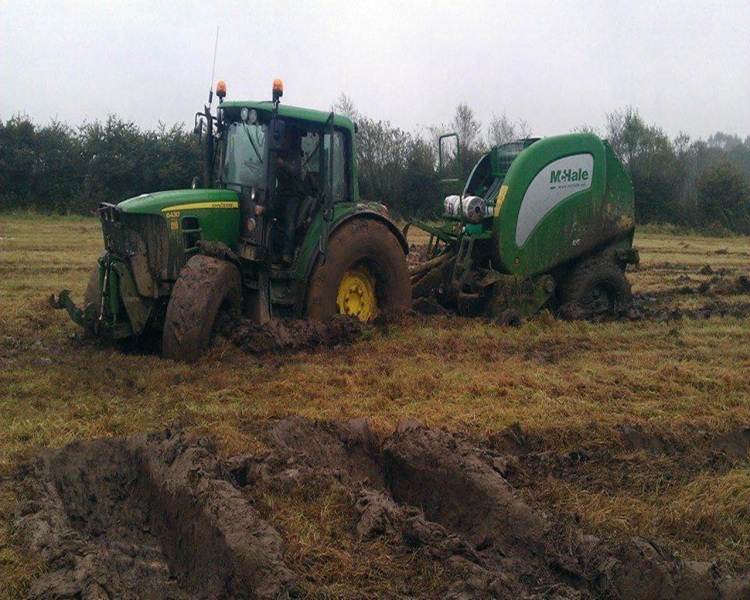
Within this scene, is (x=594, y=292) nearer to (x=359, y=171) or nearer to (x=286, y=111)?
(x=286, y=111)

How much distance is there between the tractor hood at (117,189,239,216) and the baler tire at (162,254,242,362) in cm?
65

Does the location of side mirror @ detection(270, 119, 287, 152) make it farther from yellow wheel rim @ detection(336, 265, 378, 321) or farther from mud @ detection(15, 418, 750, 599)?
mud @ detection(15, 418, 750, 599)

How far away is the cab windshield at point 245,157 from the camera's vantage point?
7.41 metres

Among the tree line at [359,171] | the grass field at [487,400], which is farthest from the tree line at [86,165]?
the grass field at [487,400]

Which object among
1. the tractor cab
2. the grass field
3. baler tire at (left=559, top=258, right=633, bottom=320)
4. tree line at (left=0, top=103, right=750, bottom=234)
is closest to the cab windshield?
the tractor cab

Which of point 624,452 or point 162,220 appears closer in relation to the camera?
point 624,452

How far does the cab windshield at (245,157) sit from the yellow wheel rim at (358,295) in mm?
1370

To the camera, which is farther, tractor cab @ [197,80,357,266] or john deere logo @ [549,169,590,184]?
john deere logo @ [549,169,590,184]

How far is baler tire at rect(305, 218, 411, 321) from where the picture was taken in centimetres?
754

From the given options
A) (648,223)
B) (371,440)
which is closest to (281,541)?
(371,440)

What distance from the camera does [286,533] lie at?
367cm

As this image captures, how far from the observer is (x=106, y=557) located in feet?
11.6

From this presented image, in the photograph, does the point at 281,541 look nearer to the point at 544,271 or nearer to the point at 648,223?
the point at 544,271

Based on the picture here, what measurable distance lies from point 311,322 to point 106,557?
394 centimetres
